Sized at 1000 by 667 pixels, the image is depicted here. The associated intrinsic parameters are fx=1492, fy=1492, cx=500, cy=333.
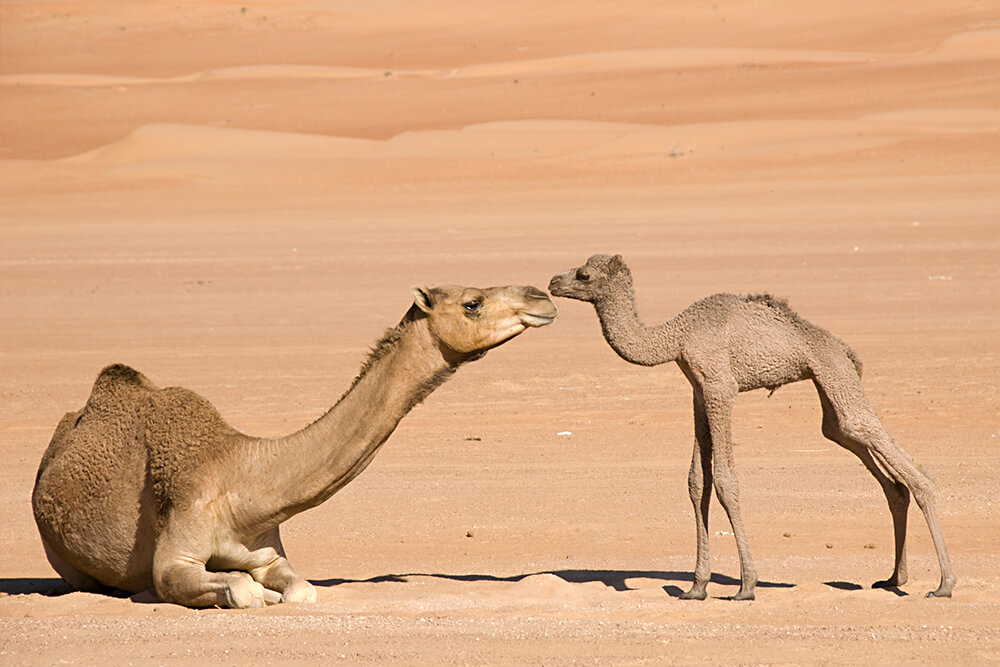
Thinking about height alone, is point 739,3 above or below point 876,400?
above

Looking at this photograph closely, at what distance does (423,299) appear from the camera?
24.5 feet

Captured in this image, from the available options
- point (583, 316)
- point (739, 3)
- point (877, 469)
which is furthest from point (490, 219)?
point (739, 3)

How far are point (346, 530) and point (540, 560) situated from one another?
1.72 m

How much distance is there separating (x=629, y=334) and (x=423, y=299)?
145 cm

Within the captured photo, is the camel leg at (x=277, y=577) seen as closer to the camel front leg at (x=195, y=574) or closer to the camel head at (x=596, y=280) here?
the camel front leg at (x=195, y=574)

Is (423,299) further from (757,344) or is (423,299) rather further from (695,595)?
(695,595)

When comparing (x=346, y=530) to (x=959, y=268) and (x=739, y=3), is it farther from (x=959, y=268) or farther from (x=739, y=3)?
(x=739, y=3)

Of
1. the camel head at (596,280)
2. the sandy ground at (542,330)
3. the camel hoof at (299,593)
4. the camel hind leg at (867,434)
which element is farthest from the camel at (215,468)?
the camel hind leg at (867,434)

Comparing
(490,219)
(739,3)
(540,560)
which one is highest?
(739,3)

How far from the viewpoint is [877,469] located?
8719mm

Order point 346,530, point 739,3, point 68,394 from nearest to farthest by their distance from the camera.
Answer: point 346,530 < point 68,394 < point 739,3

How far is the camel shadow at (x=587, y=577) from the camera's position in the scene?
29.7ft

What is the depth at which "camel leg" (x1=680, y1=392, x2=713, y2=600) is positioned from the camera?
8.47 meters

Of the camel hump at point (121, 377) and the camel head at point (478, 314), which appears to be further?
the camel hump at point (121, 377)
